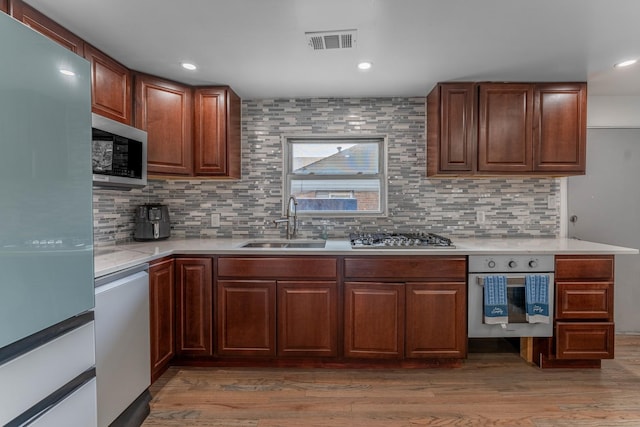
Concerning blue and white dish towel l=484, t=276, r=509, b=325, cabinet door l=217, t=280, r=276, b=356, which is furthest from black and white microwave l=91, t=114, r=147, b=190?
blue and white dish towel l=484, t=276, r=509, b=325

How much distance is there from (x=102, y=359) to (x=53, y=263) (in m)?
0.70

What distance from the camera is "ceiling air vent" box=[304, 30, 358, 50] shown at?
1821 millimetres

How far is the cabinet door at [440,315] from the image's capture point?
2.25m

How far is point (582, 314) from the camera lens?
2.24 meters

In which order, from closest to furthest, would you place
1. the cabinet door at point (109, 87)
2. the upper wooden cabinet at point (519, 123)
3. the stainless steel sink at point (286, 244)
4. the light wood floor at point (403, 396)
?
the light wood floor at point (403, 396) < the cabinet door at point (109, 87) < the upper wooden cabinet at point (519, 123) < the stainless steel sink at point (286, 244)

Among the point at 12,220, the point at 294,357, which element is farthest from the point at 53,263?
the point at 294,357

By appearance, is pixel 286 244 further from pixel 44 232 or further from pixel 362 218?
pixel 44 232

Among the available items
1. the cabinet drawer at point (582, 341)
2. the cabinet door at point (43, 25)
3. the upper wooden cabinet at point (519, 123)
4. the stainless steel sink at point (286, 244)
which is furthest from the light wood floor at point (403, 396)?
the cabinet door at point (43, 25)

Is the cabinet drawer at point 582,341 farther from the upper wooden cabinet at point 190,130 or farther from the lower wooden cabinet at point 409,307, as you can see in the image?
the upper wooden cabinet at point 190,130

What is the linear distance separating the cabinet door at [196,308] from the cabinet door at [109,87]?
1.11 m

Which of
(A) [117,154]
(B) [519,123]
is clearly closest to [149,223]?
(A) [117,154]

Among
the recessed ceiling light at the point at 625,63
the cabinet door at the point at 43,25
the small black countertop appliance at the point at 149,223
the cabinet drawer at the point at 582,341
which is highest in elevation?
the recessed ceiling light at the point at 625,63

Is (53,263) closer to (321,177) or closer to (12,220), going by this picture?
(12,220)

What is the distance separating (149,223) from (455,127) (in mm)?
2647
